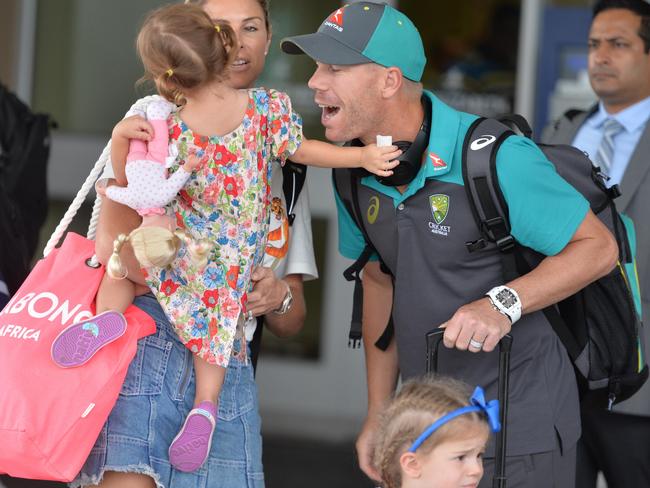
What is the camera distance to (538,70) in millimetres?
6180

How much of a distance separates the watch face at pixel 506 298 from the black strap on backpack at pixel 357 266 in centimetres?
53

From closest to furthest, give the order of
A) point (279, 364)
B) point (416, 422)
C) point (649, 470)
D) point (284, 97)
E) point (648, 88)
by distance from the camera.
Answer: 1. point (416, 422)
2. point (284, 97)
3. point (649, 470)
4. point (648, 88)
5. point (279, 364)

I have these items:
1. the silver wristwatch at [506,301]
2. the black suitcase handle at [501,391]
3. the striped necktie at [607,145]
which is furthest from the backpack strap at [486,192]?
the striped necktie at [607,145]

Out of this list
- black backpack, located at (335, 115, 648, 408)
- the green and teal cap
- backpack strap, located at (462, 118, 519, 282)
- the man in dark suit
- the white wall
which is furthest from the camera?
the white wall

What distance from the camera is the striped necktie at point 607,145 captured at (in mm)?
4391

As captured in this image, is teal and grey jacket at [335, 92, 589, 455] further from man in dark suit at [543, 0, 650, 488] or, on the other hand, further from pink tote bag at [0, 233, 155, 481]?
man in dark suit at [543, 0, 650, 488]

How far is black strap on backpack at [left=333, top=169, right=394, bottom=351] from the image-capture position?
127 inches

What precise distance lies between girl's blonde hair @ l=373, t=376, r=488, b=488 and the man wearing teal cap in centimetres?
27

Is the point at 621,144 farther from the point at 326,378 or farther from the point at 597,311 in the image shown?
the point at 326,378

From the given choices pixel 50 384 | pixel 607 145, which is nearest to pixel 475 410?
pixel 50 384

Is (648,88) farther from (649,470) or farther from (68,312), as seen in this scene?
(68,312)

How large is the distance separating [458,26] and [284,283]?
4.55m

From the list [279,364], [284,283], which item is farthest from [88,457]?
[279,364]

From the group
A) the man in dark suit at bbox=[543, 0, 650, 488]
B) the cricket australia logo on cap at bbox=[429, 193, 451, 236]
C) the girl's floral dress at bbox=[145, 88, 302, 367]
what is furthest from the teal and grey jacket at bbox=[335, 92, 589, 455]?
the man in dark suit at bbox=[543, 0, 650, 488]
